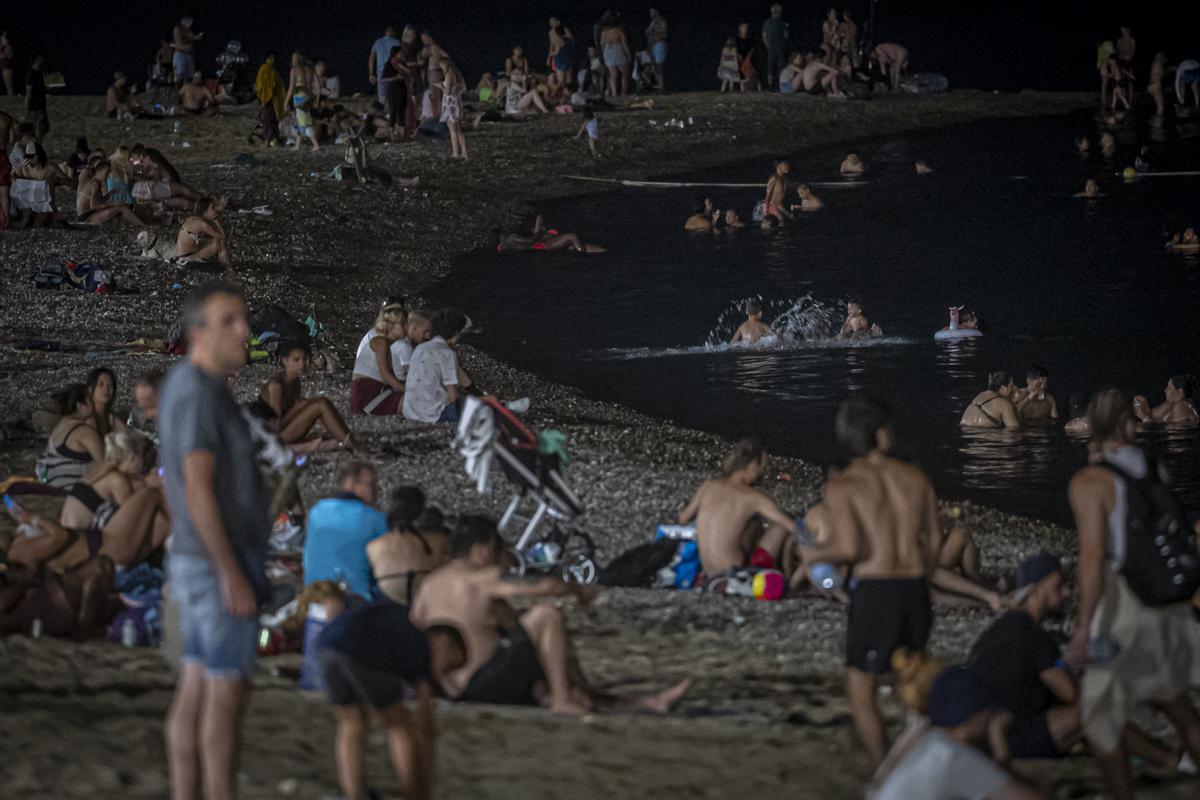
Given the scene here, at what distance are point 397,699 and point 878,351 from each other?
1585 centimetres

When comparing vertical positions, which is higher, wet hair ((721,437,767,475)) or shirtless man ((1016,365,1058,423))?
wet hair ((721,437,767,475))

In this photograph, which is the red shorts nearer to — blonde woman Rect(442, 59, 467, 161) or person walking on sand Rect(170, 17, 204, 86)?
blonde woman Rect(442, 59, 467, 161)

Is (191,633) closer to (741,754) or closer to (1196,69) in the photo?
(741,754)

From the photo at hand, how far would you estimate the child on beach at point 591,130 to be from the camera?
34688 mm

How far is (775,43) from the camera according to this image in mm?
41531

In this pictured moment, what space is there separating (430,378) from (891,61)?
3310 centimetres

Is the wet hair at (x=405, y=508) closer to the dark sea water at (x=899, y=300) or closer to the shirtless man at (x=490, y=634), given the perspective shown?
the shirtless man at (x=490, y=634)

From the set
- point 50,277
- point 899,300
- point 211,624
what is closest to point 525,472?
point 211,624

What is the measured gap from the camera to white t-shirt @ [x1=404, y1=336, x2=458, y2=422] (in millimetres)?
13414

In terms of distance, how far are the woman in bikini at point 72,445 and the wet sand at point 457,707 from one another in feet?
5.20

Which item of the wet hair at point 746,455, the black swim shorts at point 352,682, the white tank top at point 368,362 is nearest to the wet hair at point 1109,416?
the black swim shorts at point 352,682

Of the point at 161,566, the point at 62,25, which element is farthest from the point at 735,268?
the point at 62,25

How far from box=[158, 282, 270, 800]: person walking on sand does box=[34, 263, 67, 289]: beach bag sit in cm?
1545

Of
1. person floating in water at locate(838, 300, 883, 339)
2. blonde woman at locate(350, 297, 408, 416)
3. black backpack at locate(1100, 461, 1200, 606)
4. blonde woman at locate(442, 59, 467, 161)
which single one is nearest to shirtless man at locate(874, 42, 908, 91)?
blonde woman at locate(442, 59, 467, 161)
